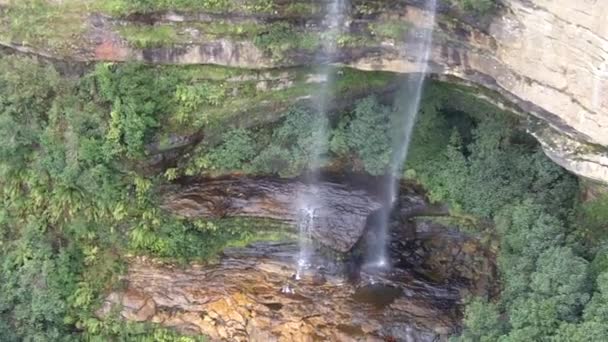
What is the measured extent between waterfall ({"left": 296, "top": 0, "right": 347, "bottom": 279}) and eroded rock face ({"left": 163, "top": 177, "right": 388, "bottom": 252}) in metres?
0.04

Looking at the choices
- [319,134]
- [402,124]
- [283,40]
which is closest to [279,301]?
[319,134]

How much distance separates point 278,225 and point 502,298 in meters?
5.79

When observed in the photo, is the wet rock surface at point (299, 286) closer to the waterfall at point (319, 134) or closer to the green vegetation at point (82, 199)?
the waterfall at point (319, 134)

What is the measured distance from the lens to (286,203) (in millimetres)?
17672

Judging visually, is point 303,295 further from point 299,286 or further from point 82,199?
point 82,199

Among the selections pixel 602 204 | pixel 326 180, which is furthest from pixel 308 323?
pixel 602 204

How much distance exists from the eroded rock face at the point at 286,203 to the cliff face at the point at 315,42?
331 cm

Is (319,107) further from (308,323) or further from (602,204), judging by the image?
(602,204)

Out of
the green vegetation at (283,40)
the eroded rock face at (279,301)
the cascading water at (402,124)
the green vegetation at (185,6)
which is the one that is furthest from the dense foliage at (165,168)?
the green vegetation at (185,6)

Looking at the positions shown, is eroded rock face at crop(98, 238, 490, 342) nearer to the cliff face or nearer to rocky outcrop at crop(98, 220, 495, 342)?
rocky outcrop at crop(98, 220, 495, 342)

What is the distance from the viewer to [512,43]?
46.2ft

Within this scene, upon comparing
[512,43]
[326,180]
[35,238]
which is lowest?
[35,238]

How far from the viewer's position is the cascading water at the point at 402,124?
51.2 feet

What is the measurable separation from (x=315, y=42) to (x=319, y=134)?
2.38 metres
